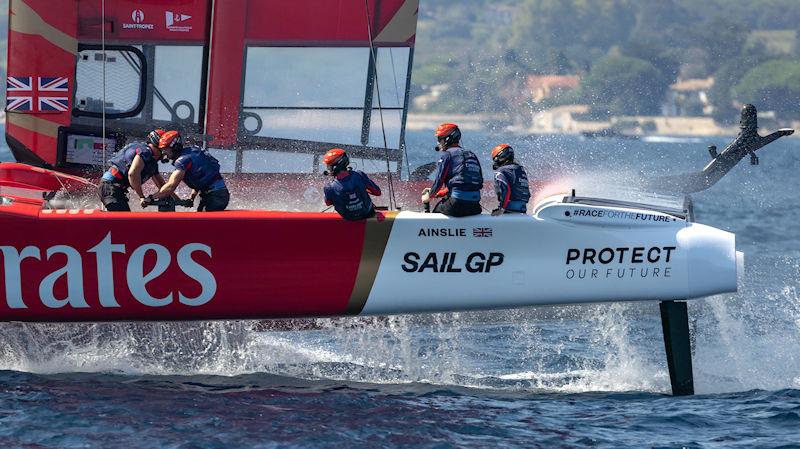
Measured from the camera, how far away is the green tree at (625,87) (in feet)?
334

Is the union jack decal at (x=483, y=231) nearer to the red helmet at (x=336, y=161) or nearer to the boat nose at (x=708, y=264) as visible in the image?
the red helmet at (x=336, y=161)

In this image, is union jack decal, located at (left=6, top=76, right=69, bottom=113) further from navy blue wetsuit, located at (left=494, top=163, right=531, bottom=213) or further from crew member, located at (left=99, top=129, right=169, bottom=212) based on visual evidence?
navy blue wetsuit, located at (left=494, top=163, right=531, bottom=213)

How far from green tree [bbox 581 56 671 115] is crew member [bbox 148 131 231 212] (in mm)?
90078

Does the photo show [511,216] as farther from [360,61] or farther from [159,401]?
[360,61]

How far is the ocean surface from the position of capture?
25.6ft

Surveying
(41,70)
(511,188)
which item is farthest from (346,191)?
(41,70)

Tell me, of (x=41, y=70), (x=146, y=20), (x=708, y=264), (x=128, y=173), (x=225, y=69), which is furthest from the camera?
(x=225, y=69)

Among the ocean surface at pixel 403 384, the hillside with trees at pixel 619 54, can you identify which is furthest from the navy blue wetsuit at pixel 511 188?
the hillside with trees at pixel 619 54

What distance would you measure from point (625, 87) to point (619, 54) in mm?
17438

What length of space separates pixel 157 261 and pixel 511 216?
7.75 ft

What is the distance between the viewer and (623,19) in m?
136

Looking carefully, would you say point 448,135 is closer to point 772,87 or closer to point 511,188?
point 511,188

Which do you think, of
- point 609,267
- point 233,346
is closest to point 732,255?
point 609,267

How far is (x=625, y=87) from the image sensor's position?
10638 centimetres
